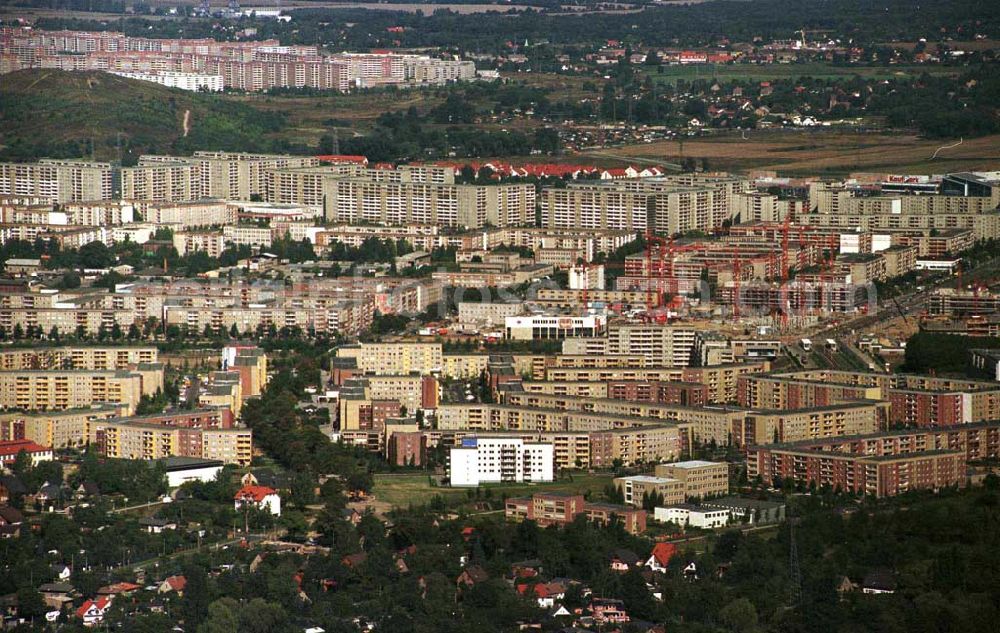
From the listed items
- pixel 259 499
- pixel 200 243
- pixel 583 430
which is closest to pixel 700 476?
pixel 583 430

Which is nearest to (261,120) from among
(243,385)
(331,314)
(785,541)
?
(331,314)

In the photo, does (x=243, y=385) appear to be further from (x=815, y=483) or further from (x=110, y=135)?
(x=110, y=135)

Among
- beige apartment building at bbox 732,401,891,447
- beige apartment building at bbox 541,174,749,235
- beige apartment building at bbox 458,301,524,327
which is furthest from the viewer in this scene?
beige apartment building at bbox 541,174,749,235

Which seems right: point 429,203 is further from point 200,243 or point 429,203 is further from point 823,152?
point 823,152

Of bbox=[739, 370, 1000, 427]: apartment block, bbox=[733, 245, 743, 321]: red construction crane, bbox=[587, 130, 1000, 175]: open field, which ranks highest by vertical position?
bbox=[587, 130, 1000, 175]: open field

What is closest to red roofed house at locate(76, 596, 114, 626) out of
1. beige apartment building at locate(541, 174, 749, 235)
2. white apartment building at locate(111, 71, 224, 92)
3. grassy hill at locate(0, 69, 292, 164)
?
beige apartment building at locate(541, 174, 749, 235)

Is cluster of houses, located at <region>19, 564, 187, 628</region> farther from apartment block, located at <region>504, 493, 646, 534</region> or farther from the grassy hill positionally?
the grassy hill

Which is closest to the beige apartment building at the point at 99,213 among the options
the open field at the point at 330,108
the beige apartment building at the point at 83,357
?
the open field at the point at 330,108
